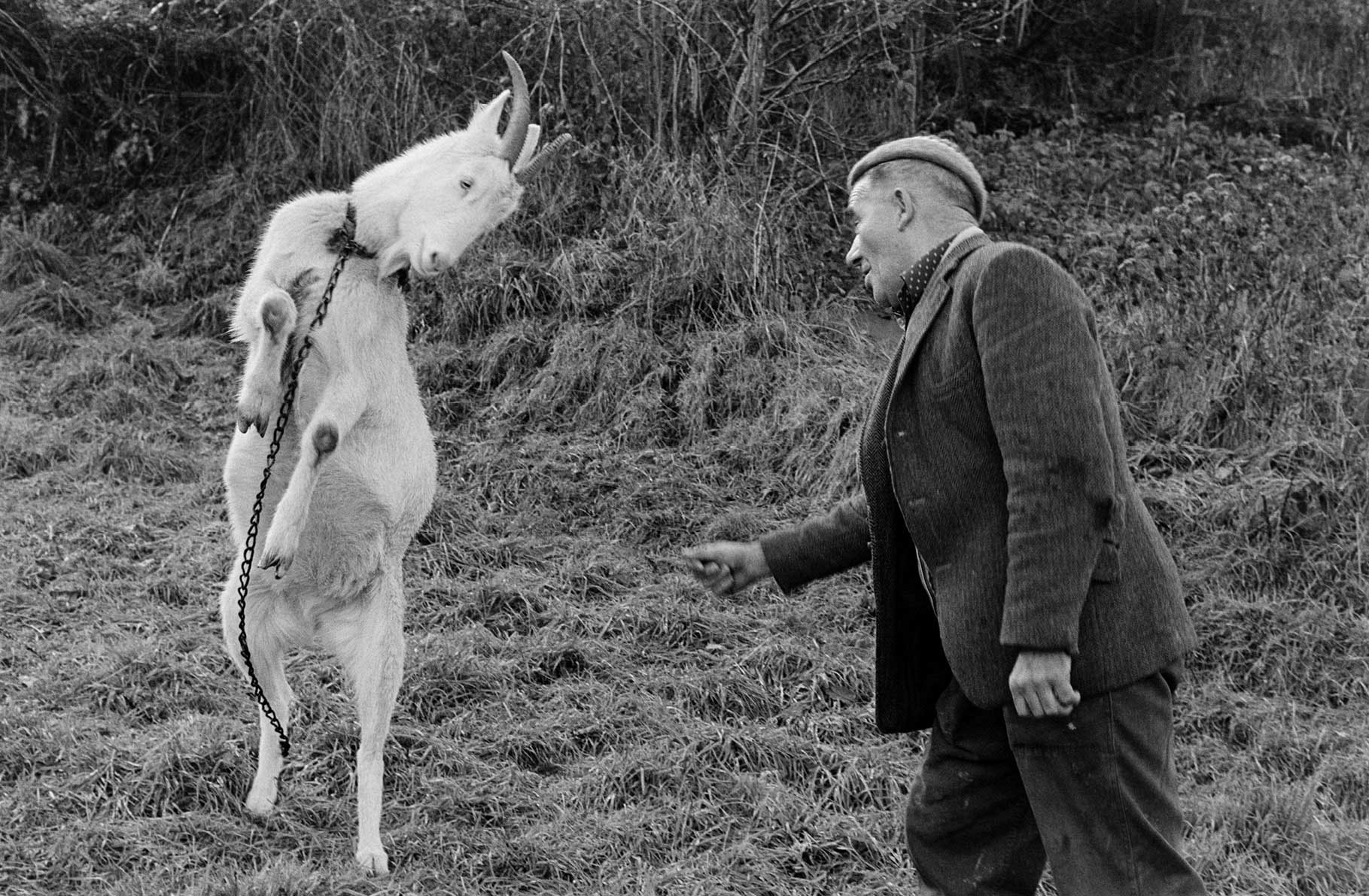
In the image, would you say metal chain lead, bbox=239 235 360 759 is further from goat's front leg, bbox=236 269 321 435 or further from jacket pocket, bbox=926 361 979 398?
jacket pocket, bbox=926 361 979 398

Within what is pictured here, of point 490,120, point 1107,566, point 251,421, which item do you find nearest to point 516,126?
point 490,120

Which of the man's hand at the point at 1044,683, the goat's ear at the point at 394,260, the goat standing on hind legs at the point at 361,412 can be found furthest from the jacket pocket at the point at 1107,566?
the goat's ear at the point at 394,260

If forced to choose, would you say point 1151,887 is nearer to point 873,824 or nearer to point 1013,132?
point 873,824

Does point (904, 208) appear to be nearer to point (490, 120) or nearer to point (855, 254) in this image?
point (855, 254)

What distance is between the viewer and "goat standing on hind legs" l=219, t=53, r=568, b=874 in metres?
4.12

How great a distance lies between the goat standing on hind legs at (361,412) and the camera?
4.12 metres

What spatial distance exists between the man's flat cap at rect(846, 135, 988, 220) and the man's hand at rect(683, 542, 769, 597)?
96cm

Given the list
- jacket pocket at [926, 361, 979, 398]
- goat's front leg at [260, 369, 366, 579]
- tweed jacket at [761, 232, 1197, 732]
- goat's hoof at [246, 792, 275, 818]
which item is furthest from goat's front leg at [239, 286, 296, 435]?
jacket pocket at [926, 361, 979, 398]

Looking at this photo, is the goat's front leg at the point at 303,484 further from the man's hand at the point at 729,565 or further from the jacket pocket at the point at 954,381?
the jacket pocket at the point at 954,381

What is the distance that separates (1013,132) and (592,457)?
5.28m

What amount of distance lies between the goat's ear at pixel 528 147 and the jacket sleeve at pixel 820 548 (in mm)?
1584

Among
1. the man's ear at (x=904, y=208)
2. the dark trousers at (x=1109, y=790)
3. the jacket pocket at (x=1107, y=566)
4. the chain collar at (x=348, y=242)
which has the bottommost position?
the dark trousers at (x=1109, y=790)

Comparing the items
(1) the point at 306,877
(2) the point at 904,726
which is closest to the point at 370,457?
(1) the point at 306,877

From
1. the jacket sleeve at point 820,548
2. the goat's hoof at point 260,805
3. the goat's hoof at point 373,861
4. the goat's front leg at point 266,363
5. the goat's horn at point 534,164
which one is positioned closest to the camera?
the jacket sleeve at point 820,548
